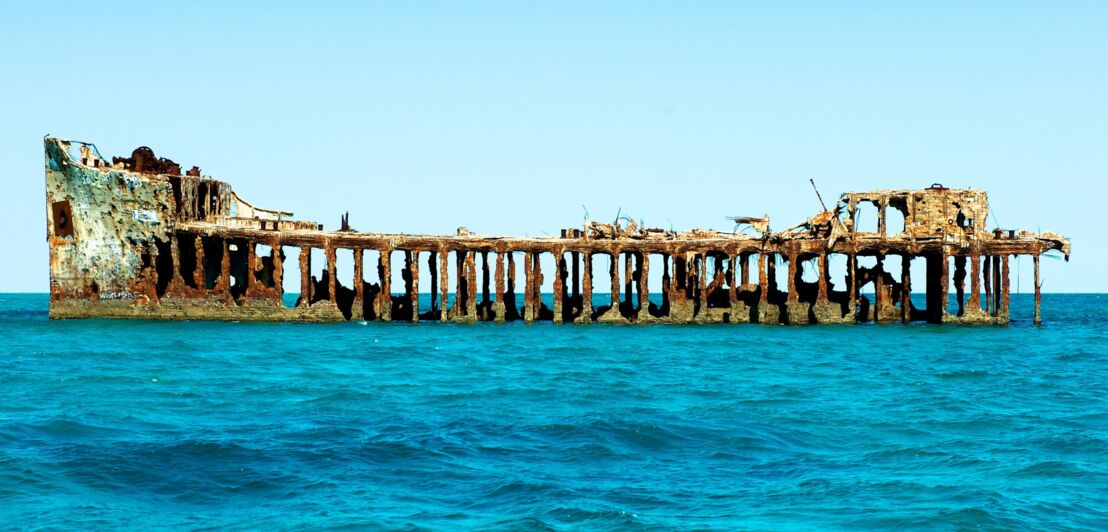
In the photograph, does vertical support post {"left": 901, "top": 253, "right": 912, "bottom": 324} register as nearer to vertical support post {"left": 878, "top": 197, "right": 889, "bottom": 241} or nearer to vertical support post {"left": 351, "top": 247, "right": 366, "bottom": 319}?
vertical support post {"left": 878, "top": 197, "right": 889, "bottom": 241}

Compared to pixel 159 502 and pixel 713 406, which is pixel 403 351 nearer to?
pixel 713 406

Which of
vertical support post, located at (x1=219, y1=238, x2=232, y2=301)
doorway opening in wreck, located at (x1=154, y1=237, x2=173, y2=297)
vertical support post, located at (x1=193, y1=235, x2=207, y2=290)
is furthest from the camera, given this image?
doorway opening in wreck, located at (x1=154, y1=237, x2=173, y2=297)

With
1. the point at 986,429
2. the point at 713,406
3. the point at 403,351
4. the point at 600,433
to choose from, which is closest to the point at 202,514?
the point at 600,433

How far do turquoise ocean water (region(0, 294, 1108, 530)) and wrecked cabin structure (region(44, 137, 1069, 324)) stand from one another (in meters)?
8.23

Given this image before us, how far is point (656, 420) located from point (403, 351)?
15.9 metres

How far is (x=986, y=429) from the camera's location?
855 inches

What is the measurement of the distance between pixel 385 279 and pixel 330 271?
198cm

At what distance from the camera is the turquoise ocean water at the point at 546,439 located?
591 inches

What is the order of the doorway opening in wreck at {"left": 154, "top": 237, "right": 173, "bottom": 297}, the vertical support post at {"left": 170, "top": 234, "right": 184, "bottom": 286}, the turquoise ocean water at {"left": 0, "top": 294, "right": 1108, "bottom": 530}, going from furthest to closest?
the doorway opening in wreck at {"left": 154, "top": 237, "right": 173, "bottom": 297}, the vertical support post at {"left": 170, "top": 234, "right": 184, "bottom": 286}, the turquoise ocean water at {"left": 0, "top": 294, "right": 1108, "bottom": 530}

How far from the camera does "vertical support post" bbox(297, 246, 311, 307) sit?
144 ft

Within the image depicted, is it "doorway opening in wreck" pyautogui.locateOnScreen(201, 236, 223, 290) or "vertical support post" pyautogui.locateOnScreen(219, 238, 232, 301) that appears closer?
"vertical support post" pyautogui.locateOnScreen(219, 238, 232, 301)

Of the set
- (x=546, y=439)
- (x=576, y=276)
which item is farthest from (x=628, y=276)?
(x=546, y=439)

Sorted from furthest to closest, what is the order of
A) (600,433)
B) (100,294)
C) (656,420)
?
(100,294)
(656,420)
(600,433)

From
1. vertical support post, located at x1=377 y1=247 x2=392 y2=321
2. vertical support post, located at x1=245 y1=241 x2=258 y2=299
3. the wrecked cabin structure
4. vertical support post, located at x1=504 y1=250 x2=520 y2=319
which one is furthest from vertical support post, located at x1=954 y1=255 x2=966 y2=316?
vertical support post, located at x1=245 y1=241 x2=258 y2=299
